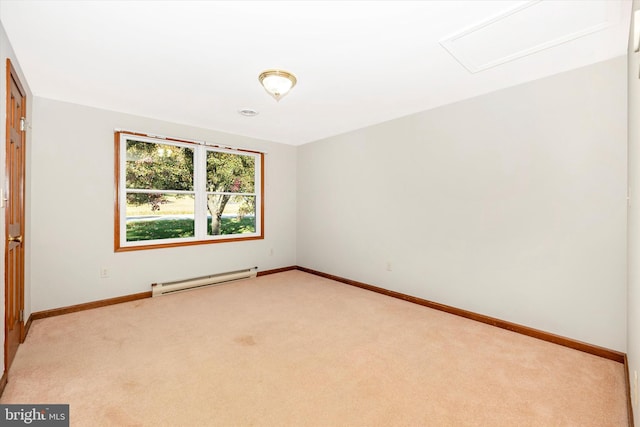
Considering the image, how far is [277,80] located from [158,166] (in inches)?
99.0

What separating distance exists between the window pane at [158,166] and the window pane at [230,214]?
0.49m

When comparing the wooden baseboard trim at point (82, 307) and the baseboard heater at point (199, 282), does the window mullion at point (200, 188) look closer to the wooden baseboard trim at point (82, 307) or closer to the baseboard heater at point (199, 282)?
the baseboard heater at point (199, 282)

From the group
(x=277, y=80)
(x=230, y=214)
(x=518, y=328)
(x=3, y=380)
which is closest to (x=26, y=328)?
(x=3, y=380)

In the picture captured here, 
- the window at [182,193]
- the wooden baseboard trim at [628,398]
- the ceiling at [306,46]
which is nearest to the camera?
the wooden baseboard trim at [628,398]

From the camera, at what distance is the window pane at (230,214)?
15.4 ft

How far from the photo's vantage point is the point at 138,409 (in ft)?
5.78

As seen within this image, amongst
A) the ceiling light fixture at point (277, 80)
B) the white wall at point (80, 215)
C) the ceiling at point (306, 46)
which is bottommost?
the white wall at point (80, 215)

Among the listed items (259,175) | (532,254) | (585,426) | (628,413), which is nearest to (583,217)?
(532,254)

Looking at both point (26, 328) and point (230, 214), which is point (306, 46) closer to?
point (230, 214)

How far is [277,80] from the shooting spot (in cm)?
259

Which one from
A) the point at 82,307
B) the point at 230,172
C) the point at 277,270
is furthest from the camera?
the point at 277,270

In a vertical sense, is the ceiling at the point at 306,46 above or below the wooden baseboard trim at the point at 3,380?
above

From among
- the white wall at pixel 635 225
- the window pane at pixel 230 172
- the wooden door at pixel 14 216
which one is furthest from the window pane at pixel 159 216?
the white wall at pixel 635 225

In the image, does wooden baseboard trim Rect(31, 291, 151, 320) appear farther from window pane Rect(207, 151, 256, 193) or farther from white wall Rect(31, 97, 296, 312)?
window pane Rect(207, 151, 256, 193)
